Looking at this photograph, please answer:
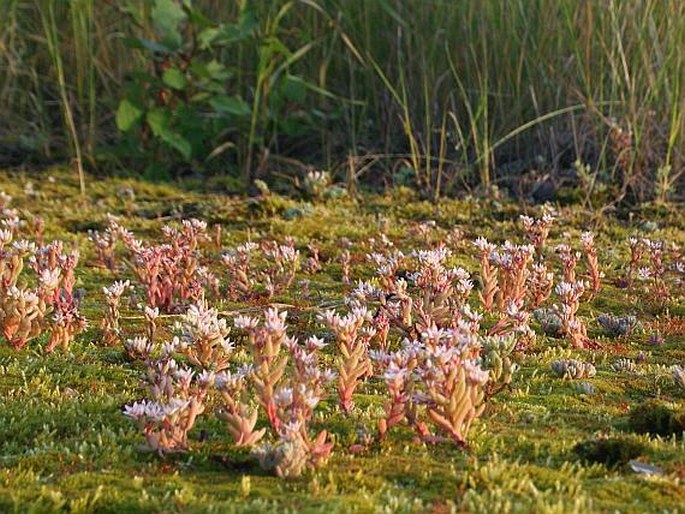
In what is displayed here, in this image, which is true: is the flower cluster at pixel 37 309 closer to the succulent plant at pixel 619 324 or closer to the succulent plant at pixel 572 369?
the succulent plant at pixel 572 369

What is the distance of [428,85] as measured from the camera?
50.5 ft

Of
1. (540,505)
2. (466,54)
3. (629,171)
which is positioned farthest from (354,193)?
(540,505)

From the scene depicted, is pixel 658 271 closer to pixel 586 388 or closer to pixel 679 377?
pixel 679 377

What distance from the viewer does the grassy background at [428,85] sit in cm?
1387

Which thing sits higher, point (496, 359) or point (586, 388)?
point (496, 359)

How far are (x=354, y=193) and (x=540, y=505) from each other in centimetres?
1021

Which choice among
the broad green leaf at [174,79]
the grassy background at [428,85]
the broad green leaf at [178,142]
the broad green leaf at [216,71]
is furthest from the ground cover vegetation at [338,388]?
the broad green leaf at [216,71]

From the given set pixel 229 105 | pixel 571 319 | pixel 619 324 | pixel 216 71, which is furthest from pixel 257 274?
pixel 216 71

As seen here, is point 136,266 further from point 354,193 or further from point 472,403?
point 354,193

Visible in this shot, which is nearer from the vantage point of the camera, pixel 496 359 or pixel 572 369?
pixel 496 359

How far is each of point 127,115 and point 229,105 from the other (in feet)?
5.00

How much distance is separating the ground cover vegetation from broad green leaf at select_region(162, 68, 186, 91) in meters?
4.02

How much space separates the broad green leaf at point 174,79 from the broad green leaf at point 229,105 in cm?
55

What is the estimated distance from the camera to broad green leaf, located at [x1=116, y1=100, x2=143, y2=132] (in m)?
14.5
